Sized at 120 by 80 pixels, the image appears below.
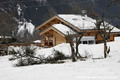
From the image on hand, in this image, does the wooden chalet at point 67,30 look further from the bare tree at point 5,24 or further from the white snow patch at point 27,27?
the white snow patch at point 27,27

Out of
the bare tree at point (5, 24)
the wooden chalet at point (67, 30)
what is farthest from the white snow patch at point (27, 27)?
the wooden chalet at point (67, 30)

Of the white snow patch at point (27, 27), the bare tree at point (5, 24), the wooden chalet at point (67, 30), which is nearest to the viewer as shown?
the wooden chalet at point (67, 30)

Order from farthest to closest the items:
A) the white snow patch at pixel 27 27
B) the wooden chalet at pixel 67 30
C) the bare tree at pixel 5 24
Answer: the white snow patch at pixel 27 27, the bare tree at pixel 5 24, the wooden chalet at pixel 67 30

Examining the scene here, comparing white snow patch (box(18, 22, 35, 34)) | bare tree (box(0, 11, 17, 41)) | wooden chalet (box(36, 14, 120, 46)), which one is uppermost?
white snow patch (box(18, 22, 35, 34))

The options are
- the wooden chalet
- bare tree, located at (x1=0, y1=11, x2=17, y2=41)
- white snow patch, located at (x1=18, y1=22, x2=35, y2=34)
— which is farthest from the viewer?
white snow patch, located at (x1=18, y1=22, x2=35, y2=34)

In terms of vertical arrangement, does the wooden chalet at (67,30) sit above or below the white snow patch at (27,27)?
below

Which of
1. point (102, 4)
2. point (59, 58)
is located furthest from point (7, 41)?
point (102, 4)

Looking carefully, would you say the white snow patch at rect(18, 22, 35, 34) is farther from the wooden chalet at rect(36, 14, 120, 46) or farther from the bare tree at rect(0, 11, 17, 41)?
the wooden chalet at rect(36, 14, 120, 46)

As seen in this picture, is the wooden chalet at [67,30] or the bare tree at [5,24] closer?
the wooden chalet at [67,30]

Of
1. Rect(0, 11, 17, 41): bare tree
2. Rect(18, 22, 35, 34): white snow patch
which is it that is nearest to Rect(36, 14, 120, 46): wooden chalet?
Rect(0, 11, 17, 41): bare tree

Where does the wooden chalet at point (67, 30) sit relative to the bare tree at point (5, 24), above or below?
below

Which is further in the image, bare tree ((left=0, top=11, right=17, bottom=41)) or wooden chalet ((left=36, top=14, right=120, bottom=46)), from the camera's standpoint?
bare tree ((left=0, top=11, right=17, bottom=41))

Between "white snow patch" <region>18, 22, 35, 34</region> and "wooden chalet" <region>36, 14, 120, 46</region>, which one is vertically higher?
"white snow patch" <region>18, 22, 35, 34</region>

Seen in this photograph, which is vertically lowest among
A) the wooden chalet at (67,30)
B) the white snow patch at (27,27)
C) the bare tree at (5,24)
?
the wooden chalet at (67,30)
